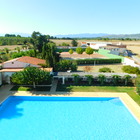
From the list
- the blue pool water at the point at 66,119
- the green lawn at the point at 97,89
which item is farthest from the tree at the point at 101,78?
the blue pool water at the point at 66,119

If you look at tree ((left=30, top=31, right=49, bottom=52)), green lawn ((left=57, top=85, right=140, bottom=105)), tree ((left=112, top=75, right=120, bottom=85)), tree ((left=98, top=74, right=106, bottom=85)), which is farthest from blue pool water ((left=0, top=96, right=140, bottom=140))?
tree ((left=30, top=31, right=49, bottom=52))

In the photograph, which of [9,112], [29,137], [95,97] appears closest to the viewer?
[29,137]

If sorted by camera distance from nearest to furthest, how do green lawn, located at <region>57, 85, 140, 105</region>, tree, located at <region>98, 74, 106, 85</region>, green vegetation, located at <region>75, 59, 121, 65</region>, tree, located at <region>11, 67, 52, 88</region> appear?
1. tree, located at <region>11, 67, 52, 88</region>
2. green lawn, located at <region>57, 85, 140, 105</region>
3. tree, located at <region>98, 74, 106, 85</region>
4. green vegetation, located at <region>75, 59, 121, 65</region>

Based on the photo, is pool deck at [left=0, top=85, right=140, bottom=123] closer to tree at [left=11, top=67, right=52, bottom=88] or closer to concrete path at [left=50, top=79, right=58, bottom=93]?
concrete path at [left=50, top=79, right=58, bottom=93]

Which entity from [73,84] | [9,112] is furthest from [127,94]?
[9,112]

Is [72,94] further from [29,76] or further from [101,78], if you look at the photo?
[29,76]

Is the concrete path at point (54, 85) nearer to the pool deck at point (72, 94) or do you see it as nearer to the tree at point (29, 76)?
the pool deck at point (72, 94)

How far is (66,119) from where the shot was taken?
13.3 metres

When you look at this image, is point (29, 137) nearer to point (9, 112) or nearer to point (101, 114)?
point (9, 112)

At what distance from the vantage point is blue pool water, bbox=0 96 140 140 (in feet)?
36.7

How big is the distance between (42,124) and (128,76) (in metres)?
14.9

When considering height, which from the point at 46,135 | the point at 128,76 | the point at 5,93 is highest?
the point at 128,76

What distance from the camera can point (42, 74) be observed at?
60.2 ft

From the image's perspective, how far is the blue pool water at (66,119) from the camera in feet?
36.7
